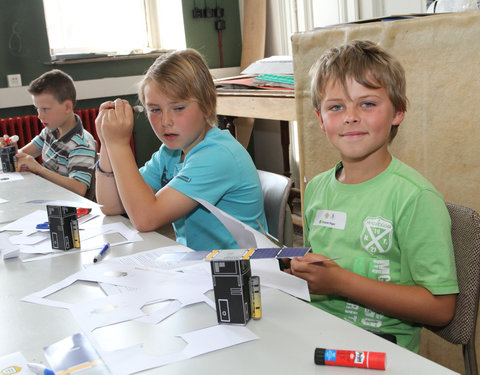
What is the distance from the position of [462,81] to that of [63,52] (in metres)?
3.52

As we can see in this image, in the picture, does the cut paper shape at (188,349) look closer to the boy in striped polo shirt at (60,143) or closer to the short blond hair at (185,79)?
the short blond hair at (185,79)

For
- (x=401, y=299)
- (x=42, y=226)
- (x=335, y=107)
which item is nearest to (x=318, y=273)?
(x=401, y=299)

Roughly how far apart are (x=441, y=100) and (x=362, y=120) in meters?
0.41

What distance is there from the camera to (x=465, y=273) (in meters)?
1.08

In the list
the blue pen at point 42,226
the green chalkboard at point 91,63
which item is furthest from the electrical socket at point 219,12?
the blue pen at point 42,226

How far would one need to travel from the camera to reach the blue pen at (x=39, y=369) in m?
0.75

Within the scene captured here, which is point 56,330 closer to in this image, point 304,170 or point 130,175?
point 130,175

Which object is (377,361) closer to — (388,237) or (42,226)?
(388,237)

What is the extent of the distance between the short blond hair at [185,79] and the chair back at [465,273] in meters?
0.83

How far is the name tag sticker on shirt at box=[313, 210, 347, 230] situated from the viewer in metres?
1.21

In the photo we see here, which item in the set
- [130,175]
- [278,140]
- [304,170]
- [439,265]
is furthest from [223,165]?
[278,140]

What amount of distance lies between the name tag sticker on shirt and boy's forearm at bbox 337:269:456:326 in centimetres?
16

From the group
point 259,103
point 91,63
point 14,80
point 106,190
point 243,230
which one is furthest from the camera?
point 91,63

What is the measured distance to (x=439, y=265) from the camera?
104cm
